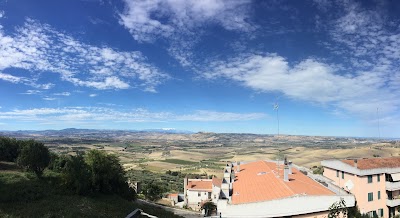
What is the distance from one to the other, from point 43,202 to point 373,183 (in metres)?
34.6

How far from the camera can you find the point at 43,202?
2745cm

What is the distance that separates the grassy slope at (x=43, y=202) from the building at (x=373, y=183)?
21788 millimetres

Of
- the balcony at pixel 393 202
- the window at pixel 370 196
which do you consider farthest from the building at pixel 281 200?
the balcony at pixel 393 202

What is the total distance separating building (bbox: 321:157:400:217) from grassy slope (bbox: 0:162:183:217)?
21.8 metres

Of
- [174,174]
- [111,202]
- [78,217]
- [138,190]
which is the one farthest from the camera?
[174,174]

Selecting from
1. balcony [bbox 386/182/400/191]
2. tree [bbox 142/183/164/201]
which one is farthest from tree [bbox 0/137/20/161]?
balcony [bbox 386/182/400/191]

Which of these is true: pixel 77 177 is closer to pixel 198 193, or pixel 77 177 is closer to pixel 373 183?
pixel 373 183

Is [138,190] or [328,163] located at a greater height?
[328,163]

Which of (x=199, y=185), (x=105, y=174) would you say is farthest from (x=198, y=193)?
(x=105, y=174)

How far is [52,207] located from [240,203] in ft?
55.0

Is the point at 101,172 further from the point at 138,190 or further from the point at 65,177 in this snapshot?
the point at 138,190

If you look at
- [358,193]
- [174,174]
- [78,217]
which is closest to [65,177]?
[78,217]

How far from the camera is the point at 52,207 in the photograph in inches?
1020

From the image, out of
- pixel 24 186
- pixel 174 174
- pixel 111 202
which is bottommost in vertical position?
pixel 174 174
